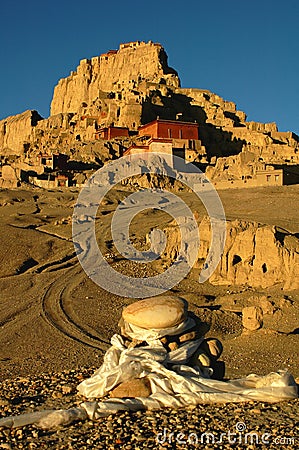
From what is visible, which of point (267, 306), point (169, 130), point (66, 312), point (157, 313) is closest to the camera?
point (157, 313)

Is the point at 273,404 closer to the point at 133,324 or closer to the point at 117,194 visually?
the point at 133,324

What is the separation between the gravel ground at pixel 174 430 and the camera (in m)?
5.38

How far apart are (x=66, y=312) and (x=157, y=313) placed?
7569 millimetres

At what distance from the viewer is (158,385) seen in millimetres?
6812

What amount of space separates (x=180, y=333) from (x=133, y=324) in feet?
2.39

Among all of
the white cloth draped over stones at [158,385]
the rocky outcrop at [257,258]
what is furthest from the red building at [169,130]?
the white cloth draped over stones at [158,385]

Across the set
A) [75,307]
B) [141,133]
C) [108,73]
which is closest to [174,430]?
[75,307]

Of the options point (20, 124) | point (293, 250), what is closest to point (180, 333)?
point (293, 250)

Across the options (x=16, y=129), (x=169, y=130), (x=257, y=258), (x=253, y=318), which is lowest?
(x=253, y=318)

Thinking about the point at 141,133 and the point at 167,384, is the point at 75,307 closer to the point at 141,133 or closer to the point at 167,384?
the point at 167,384

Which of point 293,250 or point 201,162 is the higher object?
point 201,162

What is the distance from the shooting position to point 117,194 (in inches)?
1380

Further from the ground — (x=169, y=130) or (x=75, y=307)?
(x=169, y=130)

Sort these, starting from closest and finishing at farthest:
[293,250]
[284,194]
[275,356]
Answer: [275,356], [293,250], [284,194]
